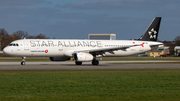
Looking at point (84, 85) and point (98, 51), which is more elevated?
point (98, 51)

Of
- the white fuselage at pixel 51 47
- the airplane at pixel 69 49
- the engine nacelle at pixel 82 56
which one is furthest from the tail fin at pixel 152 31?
the engine nacelle at pixel 82 56

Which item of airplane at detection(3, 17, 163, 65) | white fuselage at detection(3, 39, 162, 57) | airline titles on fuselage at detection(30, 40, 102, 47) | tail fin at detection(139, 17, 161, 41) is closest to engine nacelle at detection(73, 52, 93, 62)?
airplane at detection(3, 17, 163, 65)

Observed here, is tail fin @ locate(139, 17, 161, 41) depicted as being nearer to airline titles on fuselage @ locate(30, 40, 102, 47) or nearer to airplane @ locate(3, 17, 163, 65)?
airplane @ locate(3, 17, 163, 65)

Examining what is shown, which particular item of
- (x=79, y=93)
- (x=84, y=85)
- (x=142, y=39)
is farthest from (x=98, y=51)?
(x=79, y=93)

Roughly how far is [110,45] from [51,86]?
26401 mm

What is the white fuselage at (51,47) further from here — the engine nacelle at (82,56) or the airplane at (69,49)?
the engine nacelle at (82,56)

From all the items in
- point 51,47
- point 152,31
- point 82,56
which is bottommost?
point 82,56

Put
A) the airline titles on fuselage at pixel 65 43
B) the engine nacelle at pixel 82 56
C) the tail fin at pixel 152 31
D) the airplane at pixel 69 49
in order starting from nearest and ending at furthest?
the engine nacelle at pixel 82 56 < the airplane at pixel 69 49 < the airline titles on fuselage at pixel 65 43 < the tail fin at pixel 152 31

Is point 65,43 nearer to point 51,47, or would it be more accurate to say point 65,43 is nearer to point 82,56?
point 51,47

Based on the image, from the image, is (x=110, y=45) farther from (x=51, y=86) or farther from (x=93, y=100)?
(x=93, y=100)

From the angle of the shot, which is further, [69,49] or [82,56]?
[69,49]

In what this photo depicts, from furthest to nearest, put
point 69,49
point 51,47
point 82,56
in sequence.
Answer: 1. point 69,49
2. point 51,47
3. point 82,56

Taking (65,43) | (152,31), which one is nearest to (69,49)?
(65,43)

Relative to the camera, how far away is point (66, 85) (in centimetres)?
1572
